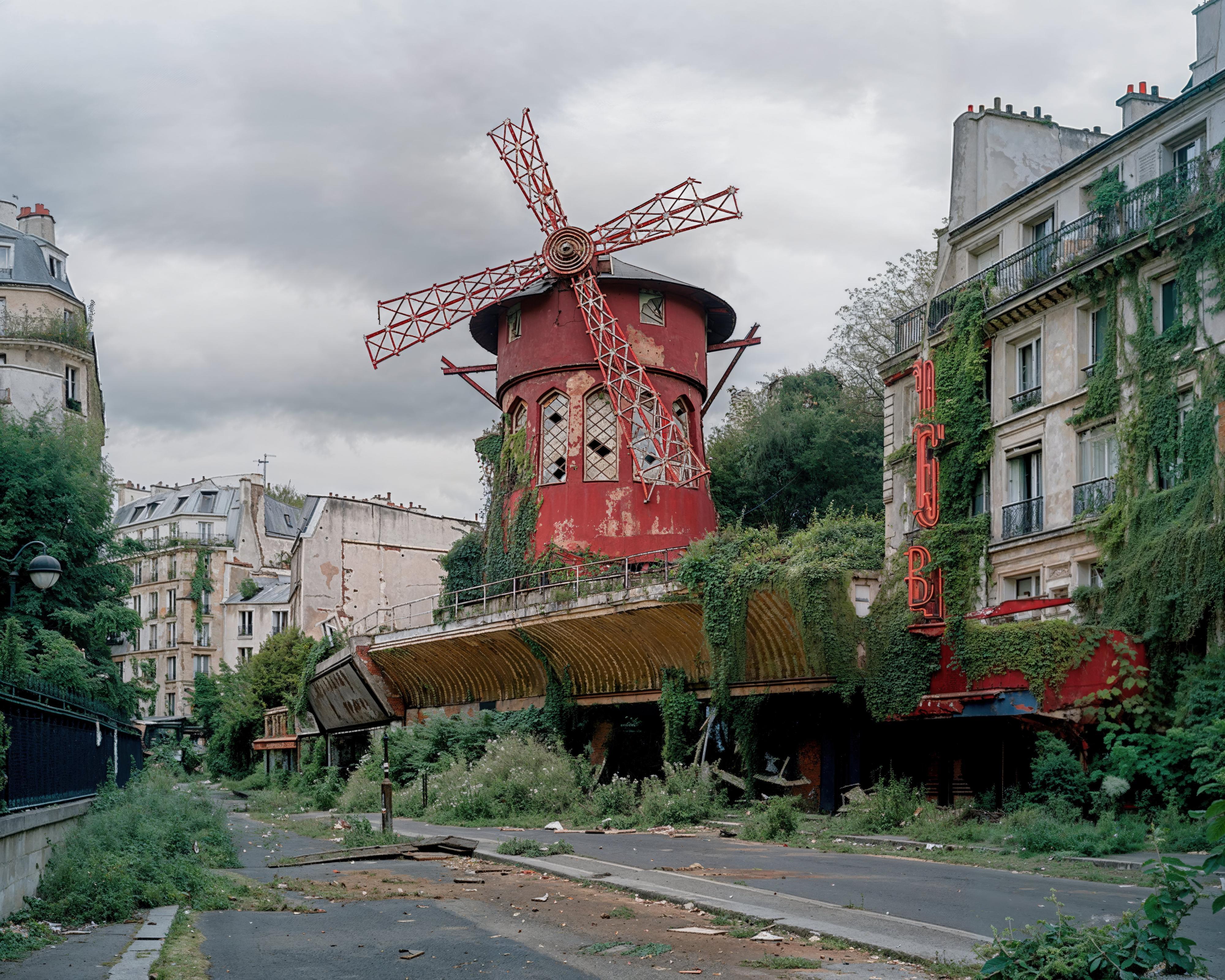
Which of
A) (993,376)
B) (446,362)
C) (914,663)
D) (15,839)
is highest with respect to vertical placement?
(446,362)

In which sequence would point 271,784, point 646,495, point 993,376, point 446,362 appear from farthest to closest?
point 271,784
point 446,362
point 646,495
point 993,376

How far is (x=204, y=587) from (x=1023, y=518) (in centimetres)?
6546

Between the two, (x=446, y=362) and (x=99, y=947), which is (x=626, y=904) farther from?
(x=446, y=362)

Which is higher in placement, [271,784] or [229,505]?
[229,505]

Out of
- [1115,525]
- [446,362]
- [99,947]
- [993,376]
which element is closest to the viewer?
[99,947]

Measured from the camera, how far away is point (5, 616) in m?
32.9

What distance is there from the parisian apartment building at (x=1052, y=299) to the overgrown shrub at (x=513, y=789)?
9066mm

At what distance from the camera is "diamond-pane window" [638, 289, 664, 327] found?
40.2 m

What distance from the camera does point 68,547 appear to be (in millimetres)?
34281

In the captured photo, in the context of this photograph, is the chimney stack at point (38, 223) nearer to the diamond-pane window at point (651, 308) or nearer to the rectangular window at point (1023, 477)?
the diamond-pane window at point (651, 308)

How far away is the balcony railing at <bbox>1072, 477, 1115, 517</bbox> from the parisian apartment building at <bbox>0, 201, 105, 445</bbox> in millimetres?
32047

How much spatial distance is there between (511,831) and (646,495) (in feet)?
50.7

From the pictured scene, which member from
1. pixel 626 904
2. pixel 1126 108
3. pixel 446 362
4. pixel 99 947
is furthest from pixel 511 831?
pixel 446 362

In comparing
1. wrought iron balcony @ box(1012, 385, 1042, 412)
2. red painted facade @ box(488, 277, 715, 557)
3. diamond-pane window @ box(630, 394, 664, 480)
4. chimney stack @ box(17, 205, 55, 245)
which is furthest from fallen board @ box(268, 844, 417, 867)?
chimney stack @ box(17, 205, 55, 245)
